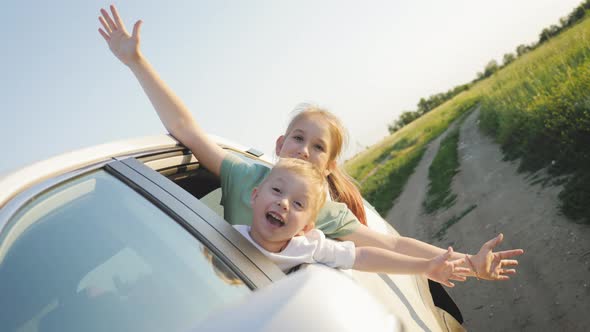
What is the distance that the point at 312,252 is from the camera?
5.97 feet

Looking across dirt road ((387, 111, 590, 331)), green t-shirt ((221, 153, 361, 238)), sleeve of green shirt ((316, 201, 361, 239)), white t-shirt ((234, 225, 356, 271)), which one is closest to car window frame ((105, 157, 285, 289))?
white t-shirt ((234, 225, 356, 271))

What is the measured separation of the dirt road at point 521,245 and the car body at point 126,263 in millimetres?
2808

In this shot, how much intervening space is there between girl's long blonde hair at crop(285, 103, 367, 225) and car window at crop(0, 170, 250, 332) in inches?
67.2

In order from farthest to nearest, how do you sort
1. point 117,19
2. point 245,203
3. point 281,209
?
point 117,19 < point 245,203 < point 281,209

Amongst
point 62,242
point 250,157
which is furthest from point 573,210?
point 62,242

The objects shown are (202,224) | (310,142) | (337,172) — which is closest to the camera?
(202,224)

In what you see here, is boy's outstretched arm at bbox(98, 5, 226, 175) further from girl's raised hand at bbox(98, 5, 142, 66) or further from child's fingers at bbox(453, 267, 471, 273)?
child's fingers at bbox(453, 267, 471, 273)

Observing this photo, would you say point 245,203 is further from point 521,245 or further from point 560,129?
point 560,129

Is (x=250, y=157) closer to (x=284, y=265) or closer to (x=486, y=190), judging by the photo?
(x=284, y=265)

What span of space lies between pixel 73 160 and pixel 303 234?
3.04ft

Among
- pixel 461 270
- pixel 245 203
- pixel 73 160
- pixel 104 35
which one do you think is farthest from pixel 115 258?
pixel 104 35

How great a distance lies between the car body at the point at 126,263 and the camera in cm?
99

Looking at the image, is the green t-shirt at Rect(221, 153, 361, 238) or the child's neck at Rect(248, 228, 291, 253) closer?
the child's neck at Rect(248, 228, 291, 253)

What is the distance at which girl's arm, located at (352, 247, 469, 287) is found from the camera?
2061mm
